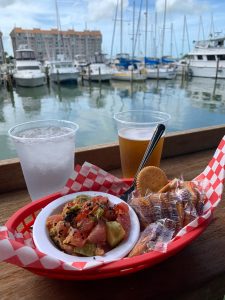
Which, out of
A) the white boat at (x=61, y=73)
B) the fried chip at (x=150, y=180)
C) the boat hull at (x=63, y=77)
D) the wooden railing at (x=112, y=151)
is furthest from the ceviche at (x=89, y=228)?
the boat hull at (x=63, y=77)

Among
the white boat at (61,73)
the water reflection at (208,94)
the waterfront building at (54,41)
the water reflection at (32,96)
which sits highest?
the waterfront building at (54,41)

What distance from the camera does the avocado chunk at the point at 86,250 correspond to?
0.54m

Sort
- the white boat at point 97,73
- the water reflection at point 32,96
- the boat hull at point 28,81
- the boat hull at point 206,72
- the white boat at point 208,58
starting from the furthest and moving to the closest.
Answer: the boat hull at point 206,72
the white boat at point 208,58
the white boat at point 97,73
the boat hull at point 28,81
the water reflection at point 32,96

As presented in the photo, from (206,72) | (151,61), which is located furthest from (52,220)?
(151,61)

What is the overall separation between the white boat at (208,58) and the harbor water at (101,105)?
4.43 feet

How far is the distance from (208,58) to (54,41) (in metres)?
18.6

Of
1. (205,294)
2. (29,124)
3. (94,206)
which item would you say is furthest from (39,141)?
(205,294)

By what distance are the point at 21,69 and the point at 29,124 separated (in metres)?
21.9

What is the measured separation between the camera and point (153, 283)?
1.84ft

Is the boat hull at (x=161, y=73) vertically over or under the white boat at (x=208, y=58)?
under

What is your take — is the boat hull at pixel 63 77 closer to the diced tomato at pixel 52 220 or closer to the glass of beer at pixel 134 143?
the glass of beer at pixel 134 143

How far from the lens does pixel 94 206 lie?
61 centimetres

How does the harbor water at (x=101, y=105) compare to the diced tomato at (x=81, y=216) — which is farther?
→ the harbor water at (x=101, y=105)

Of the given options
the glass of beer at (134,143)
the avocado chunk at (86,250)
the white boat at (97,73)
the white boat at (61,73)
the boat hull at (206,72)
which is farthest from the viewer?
the boat hull at (206,72)
